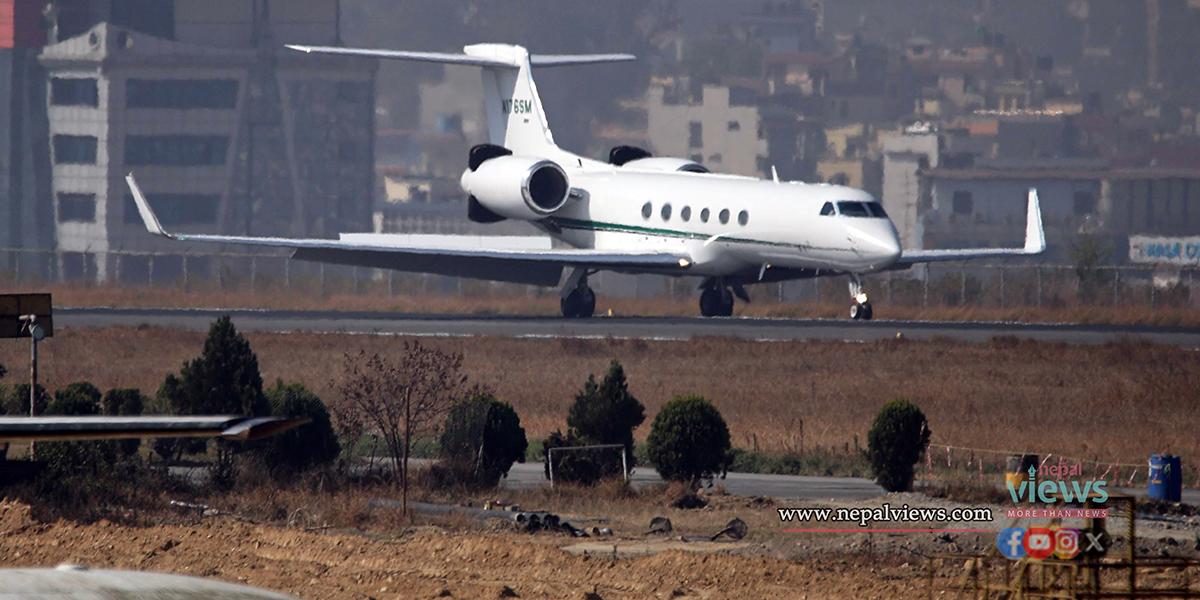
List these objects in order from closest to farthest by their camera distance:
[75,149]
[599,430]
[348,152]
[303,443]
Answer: [303,443]
[599,430]
[75,149]
[348,152]

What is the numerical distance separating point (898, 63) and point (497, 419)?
16544 cm

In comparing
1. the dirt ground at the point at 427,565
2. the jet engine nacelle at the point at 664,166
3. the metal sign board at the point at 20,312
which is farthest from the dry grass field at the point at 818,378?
the dirt ground at the point at 427,565

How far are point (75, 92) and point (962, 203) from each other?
184ft

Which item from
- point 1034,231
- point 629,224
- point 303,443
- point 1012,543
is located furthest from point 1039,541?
point 629,224

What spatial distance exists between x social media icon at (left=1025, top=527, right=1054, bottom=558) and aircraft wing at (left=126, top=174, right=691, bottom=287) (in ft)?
78.2

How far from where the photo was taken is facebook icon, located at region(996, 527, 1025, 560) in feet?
38.6

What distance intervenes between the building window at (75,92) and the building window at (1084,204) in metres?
64.1

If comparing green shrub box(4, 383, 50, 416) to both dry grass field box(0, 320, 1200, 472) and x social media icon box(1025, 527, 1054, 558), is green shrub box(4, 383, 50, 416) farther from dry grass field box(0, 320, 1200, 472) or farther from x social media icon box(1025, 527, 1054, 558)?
x social media icon box(1025, 527, 1054, 558)

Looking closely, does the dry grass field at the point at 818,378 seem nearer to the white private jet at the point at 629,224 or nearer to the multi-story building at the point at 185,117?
the white private jet at the point at 629,224

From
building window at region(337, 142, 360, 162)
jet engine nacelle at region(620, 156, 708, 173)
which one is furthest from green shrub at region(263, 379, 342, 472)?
building window at region(337, 142, 360, 162)

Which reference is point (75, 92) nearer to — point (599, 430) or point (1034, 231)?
point (1034, 231)

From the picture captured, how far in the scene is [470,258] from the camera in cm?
3597

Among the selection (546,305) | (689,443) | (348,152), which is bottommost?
(689,443)

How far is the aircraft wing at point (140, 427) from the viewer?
16.5ft
